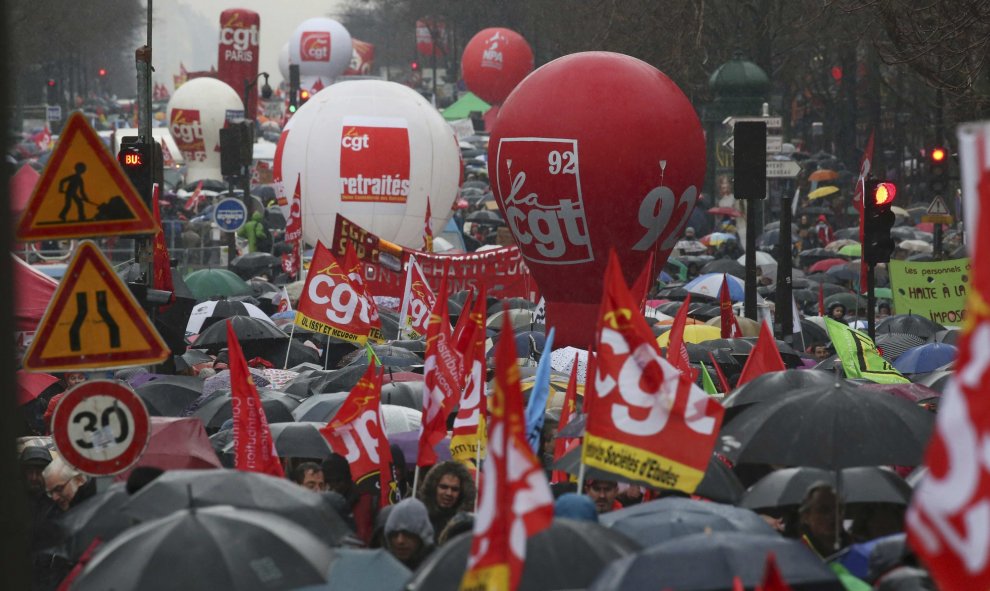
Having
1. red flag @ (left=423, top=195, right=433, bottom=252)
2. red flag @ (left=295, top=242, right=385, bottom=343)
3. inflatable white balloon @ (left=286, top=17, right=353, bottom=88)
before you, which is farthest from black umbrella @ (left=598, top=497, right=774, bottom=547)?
inflatable white balloon @ (left=286, top=17, right=353, bottom=88)

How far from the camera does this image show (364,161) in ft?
97.9

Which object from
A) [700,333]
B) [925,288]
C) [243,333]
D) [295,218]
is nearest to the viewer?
[243,333]

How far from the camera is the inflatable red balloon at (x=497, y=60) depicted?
75.1m

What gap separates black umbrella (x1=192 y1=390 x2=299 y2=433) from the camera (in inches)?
457

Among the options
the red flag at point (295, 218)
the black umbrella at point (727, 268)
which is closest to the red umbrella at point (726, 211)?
the black umbrella at point (727, 268)

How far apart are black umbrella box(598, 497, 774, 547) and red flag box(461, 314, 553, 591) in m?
2.04

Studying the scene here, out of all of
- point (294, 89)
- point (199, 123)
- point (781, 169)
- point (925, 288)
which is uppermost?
point (294, 89)

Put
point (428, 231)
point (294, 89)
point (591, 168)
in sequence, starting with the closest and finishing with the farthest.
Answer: point (591, 168) → point (428, 231) → point (294, 89)

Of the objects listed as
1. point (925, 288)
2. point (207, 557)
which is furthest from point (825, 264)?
point (207, 557)

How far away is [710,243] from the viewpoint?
34562 mm

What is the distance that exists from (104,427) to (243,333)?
379 inches

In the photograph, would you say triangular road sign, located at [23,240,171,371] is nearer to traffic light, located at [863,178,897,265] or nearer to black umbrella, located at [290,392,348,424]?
black umbrella, located at [290,392,348,424]

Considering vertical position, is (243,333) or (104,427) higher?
(104,427)

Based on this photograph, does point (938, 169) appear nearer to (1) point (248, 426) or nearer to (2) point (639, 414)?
(1) point (248, 426)
